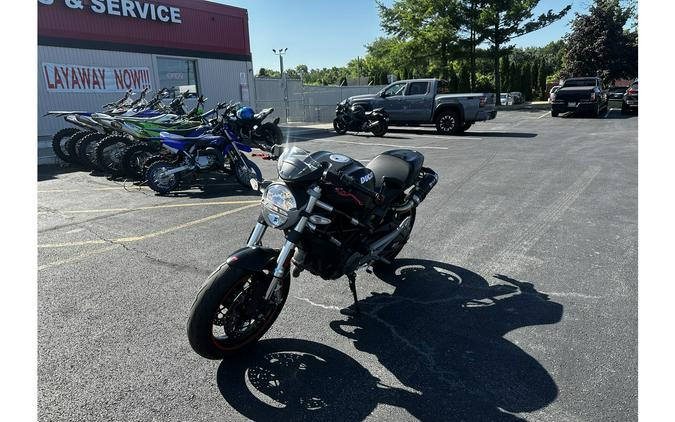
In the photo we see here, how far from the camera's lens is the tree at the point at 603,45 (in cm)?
3859

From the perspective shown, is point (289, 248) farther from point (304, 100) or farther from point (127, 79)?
point (304, 100)

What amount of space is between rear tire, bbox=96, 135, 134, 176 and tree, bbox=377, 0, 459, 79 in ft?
103

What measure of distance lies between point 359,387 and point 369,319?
85 cm

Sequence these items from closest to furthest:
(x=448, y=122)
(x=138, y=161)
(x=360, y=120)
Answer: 1. (x=138, y=161)
2. (x=448, y=122)
3. (x=360, y=120)

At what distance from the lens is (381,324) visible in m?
3.48

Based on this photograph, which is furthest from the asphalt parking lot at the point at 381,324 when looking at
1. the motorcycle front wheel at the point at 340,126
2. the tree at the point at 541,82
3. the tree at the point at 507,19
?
the tree at the point at 541,82

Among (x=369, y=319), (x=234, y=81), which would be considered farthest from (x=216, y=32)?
(x=369, y=319)

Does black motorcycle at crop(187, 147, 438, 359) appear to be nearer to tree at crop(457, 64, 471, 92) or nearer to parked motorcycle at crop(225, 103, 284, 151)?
parked motorcycle at crop(225, 103, 284, 151)

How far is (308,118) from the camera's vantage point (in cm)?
2681

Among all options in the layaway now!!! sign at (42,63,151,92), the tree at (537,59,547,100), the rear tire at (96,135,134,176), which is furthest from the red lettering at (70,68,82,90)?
the tree at (537,59,547,100)

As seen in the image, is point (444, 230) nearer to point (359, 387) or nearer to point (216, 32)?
point (359, 387)

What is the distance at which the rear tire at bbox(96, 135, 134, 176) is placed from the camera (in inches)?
378

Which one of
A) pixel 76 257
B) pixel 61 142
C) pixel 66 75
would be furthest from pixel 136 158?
pixel 66 75

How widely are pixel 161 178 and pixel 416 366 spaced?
21.6ft
